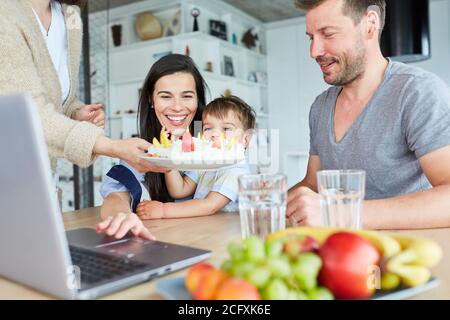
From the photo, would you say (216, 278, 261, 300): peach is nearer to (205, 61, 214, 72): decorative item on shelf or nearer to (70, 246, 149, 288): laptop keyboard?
(70, 246, 149, 288): laptop keyboard

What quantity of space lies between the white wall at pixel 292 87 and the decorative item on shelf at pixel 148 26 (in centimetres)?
190

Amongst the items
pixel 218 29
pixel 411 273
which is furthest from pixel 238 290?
pixel 218 29

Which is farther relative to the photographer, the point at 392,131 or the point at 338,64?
the point at 338,64

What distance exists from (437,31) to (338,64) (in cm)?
439

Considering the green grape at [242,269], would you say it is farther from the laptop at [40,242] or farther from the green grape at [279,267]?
the laptop at [40,242]

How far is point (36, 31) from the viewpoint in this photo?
140cm

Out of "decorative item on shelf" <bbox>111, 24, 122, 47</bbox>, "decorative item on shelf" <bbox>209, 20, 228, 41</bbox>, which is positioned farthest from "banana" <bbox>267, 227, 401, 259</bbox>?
"decorative item on shelf" <bbox>111, 24, 122, 47</bbox>

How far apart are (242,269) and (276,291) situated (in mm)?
42

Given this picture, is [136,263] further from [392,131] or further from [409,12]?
[409,12]

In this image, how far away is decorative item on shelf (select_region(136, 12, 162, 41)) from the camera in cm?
508

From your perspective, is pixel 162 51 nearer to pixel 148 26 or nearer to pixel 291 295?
pixel 148 26

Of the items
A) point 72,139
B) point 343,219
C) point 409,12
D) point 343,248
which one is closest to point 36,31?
point 72,139

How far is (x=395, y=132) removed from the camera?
1377 mm

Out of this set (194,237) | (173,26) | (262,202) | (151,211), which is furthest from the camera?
(173,26)
